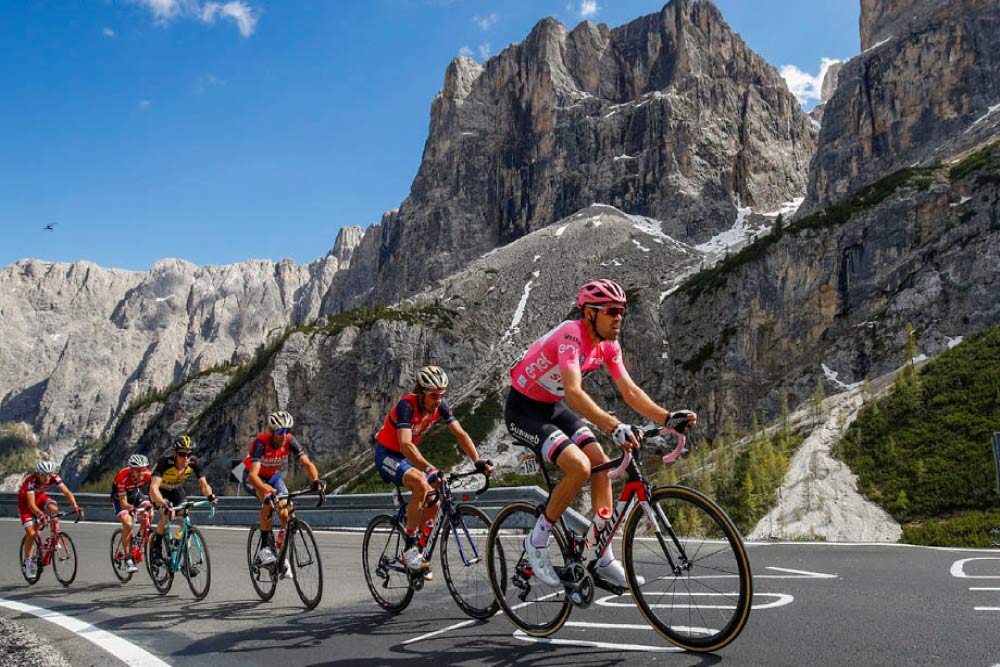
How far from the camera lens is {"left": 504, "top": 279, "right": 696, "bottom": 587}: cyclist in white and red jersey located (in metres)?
5.51

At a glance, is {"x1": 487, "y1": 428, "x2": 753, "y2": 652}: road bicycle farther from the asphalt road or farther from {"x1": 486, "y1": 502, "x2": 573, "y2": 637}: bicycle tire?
the asphalt road

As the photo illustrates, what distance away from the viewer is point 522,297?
490ft

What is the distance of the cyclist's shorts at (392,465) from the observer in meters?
7.95

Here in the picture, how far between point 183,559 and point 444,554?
5120 mm

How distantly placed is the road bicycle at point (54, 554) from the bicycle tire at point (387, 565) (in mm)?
7186

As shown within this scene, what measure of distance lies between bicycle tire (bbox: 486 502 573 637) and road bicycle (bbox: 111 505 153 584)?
7.03 m

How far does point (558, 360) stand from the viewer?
5.79m

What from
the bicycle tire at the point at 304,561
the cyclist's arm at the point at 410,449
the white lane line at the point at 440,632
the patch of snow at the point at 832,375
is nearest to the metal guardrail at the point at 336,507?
the cyclist's arm at the point at 410,449

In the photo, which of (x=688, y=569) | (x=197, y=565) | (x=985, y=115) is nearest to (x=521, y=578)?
(x=688, y=569)

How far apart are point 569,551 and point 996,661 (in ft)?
9.72

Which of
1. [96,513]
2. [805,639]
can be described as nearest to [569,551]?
[805,639]

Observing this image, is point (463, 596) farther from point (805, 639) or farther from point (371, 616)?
point (805, 639)

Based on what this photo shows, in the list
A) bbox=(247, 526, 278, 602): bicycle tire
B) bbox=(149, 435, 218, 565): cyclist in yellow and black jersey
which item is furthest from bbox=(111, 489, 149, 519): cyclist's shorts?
bbox=(247, 526, 278, 602): bicycle tire

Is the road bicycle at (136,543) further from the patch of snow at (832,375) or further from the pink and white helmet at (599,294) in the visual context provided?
the patch of snow at (832,375)
